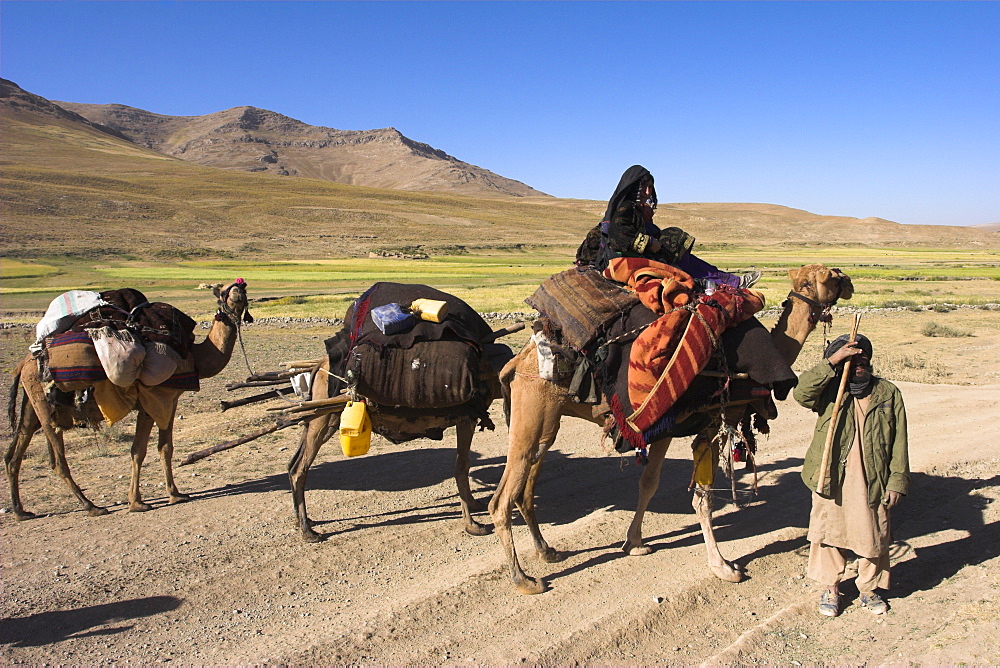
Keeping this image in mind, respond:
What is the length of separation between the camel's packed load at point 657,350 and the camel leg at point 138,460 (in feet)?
14.2

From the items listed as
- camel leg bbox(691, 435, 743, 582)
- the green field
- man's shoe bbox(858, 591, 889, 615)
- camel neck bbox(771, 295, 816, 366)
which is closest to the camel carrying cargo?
camel leg bbox(691, 435, 743, 582)

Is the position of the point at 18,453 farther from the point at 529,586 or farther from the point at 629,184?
the point at 629,184

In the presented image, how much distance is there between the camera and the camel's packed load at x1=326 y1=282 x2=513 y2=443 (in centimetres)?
623

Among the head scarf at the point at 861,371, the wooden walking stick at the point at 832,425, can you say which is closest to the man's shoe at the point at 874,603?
the wooden walking stick at the point at 832,425

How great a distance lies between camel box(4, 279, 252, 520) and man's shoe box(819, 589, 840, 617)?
6014 mm

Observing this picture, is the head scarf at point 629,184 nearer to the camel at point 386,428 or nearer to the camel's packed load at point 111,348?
the camel at point 386,428

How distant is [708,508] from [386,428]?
9.66 ft

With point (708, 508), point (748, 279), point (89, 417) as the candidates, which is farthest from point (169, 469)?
point (748, 279)

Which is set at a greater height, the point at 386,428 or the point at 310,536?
the point at 386,428

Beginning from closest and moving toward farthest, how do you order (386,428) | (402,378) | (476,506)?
(402,378), (386,428), (476,506)

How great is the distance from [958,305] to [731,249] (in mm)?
72305

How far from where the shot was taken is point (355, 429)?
603 cm

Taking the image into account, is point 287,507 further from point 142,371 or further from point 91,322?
point 91,322

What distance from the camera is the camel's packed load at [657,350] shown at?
523 cm
